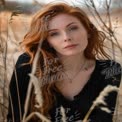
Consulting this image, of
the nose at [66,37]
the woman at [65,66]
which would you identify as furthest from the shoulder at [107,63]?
the nose at [66,37]

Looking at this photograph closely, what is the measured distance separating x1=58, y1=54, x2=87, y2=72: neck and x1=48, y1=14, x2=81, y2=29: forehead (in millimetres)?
152

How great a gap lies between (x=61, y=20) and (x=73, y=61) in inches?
7.9

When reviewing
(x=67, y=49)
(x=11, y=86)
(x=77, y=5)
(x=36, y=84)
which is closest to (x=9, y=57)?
(x=11, y=86)

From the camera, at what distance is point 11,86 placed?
1.37 metres

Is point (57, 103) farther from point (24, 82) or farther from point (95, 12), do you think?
point (95, 12)

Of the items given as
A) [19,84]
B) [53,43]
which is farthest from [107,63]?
[19,84]

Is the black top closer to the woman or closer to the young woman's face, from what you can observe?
the woman

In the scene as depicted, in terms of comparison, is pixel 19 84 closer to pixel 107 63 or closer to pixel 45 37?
pixel 45 37

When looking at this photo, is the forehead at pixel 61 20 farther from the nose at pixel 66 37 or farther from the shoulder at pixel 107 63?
the shoulder at pixel 107 63

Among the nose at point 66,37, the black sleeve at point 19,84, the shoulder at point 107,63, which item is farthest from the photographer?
the shoulder at point 107,63

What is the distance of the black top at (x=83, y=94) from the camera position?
4.49 ft

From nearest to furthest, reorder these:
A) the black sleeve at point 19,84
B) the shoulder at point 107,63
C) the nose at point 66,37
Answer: the nose at point 66,37, the black sleeve at point 19,84, the shoulder at point 107,63

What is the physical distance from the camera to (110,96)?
1.44 metres

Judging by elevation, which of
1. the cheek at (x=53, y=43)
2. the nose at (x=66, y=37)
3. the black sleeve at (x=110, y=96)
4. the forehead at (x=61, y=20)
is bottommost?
the black sleeve at (x=110, y=96)
